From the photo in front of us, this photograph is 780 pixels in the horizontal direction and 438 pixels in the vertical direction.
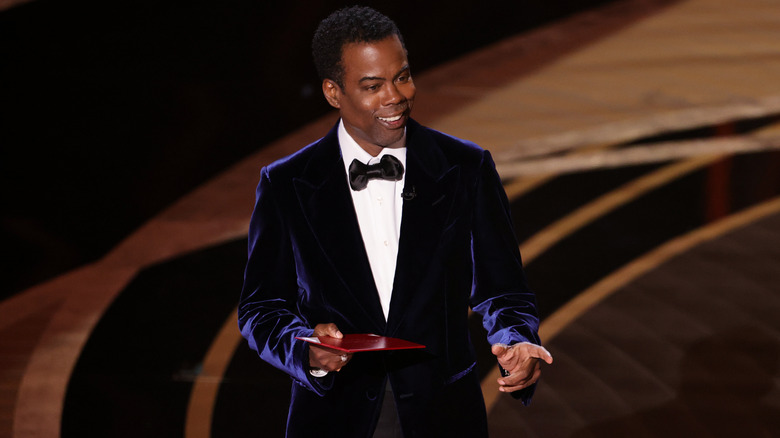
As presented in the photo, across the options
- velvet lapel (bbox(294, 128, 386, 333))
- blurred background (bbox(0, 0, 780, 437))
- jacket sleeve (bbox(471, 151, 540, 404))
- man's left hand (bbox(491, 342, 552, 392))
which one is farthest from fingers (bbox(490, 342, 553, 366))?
blurred background (bbox(0, 0, 780, 437))

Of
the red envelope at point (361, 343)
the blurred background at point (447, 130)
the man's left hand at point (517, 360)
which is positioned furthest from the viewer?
the blurred background at point (447, 130)

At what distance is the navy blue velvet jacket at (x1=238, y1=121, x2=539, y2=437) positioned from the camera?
5.04 ft

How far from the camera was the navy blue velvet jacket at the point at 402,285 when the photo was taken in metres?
1.54

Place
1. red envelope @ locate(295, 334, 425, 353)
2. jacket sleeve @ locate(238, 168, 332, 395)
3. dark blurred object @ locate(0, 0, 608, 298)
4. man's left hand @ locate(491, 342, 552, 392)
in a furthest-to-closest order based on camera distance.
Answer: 1. dark blurred object @ locate(0, 0, 608, 298)
2. jacket sleeve @ locate(238, 168, 332, 395)
3. man's left hand @ locate(491, 342, 552, 392)
4. red envelope @ locate(295, 334, 425, 353)

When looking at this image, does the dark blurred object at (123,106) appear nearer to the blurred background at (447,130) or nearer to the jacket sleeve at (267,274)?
the blurred background at (447,130)

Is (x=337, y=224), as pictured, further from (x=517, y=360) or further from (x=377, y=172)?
(x=517, y=360)

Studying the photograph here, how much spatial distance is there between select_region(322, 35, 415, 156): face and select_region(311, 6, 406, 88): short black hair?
0.01 m

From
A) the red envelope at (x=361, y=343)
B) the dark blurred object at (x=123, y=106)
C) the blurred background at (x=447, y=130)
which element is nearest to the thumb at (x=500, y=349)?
the red envelope at (x=361, y=343)

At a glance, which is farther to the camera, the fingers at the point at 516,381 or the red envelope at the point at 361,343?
the fingers at the point at 516,381

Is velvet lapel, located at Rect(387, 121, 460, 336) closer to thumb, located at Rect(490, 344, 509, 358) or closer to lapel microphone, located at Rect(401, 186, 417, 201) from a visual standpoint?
lapel microphone, located at Rect(401, 186, 417, 201)

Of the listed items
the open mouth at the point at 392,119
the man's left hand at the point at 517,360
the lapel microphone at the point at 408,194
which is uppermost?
the open mouth at the point at 392,119

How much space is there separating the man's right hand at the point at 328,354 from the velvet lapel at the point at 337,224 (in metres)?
0.12

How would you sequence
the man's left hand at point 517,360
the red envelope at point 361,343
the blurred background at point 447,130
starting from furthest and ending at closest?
the blurred background at point 447,130
the man's left hand at point 517,360
the red envelope at point 361,343

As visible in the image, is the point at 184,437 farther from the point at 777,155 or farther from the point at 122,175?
the point at 777,155
